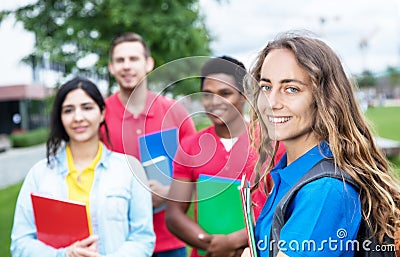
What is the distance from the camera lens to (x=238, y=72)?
1.46m

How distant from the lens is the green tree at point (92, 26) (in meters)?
9.32

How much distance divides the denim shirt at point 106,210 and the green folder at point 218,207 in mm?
344

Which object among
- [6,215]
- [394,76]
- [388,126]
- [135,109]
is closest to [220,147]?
[135,109]

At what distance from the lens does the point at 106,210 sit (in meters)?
2.21

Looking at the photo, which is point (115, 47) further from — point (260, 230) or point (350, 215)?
point (350, 215)

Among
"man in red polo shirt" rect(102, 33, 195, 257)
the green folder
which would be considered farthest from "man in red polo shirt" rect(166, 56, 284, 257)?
"man in red polo shirt" rect(102, 33, 195, 257)

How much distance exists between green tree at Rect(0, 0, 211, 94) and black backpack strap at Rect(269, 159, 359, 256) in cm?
810

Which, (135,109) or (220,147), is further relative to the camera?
(135,109)

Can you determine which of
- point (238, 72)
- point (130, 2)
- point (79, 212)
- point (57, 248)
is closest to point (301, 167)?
point (238, 72)

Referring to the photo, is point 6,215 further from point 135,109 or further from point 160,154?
point 160,154

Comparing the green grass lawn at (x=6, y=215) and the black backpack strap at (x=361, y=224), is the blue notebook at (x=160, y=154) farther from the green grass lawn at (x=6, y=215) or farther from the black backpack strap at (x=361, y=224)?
the green grass lawn at (x=6, y=215)

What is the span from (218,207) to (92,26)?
8373mm

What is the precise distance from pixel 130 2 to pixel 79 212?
7.72m

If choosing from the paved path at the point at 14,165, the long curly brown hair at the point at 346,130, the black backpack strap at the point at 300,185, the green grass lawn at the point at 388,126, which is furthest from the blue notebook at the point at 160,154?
the paved path at the point at 14,165
